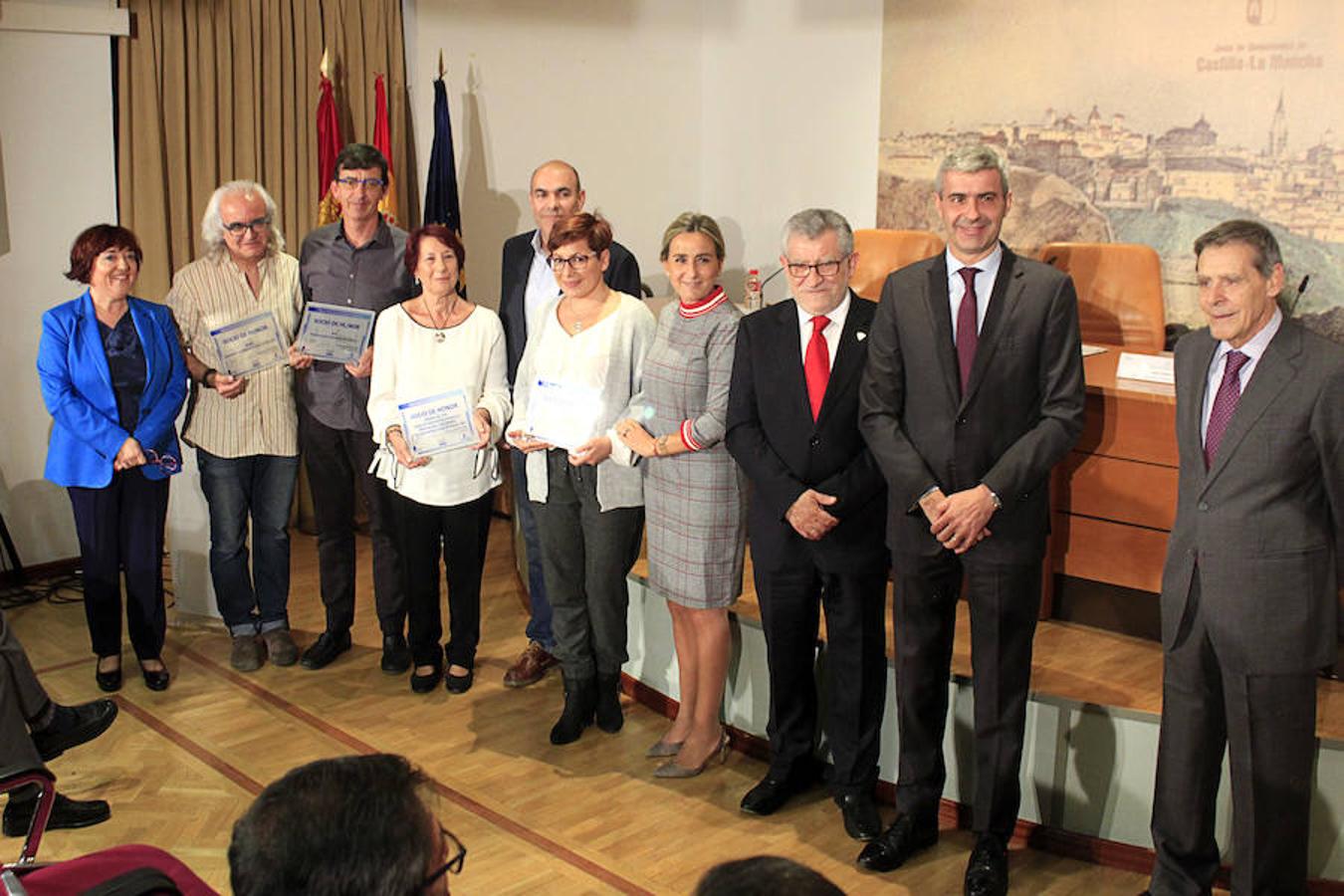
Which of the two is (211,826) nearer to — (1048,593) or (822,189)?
(1048,593)

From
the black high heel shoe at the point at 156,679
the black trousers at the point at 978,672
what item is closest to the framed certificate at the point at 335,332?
the black high heel shoe at the point at 156,679

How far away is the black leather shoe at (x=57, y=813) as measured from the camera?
3.76 m

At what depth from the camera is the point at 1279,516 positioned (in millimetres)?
2889

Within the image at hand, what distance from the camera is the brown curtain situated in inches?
235

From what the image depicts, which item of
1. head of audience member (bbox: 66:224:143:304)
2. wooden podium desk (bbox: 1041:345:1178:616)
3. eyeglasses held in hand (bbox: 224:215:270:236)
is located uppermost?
eyeglasses held in hand (bbox: 224:215:270:236)

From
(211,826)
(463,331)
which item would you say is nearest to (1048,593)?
(463,331)

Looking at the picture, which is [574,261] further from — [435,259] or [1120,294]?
[1120,294]

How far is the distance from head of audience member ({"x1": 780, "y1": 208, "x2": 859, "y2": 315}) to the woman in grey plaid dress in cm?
30

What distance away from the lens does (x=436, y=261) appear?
432cm

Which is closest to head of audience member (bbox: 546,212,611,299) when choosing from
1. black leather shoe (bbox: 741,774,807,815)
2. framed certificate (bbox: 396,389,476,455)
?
framed certificate (bbox: 396,389,476,455)

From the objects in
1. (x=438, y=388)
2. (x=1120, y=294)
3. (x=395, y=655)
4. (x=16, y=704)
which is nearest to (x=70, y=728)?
(x=16, y=704)

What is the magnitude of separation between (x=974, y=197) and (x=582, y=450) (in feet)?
4.44

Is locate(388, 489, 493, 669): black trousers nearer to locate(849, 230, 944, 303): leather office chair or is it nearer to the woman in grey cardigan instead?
the woman in grey cardigan

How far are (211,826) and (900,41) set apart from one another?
17.1 feet
